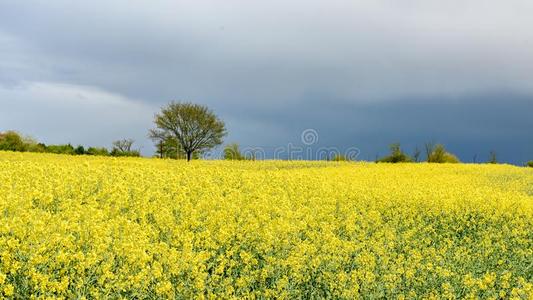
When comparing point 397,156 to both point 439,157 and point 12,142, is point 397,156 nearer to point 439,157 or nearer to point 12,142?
point 439,157

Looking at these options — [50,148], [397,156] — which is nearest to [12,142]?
[50,148]

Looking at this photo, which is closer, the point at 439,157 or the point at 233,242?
the point at 233,242

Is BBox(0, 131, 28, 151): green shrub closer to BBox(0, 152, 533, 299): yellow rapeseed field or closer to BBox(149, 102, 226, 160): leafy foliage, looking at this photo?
BBox(149, 102, 226, 160): leafy foliage

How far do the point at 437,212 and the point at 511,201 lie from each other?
3.57 metres

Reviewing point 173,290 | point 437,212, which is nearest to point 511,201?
point 437,212

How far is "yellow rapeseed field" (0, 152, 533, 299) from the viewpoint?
23.5 ft

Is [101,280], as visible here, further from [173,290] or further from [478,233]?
[478,233]

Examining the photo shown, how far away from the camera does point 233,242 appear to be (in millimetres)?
9398

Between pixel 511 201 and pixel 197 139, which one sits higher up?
pixel 197 139

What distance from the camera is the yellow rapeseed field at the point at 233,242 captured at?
23.5 feet

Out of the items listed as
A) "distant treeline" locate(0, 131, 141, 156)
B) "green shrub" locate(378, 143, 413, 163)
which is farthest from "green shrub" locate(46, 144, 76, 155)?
"green shrub" locate(378, 143, 413, 163)

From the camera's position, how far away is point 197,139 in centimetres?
5181

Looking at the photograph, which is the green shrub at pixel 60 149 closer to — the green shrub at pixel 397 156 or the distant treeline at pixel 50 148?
the distant treeline at pixel 50 148

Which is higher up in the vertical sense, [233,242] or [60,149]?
[60,149]
